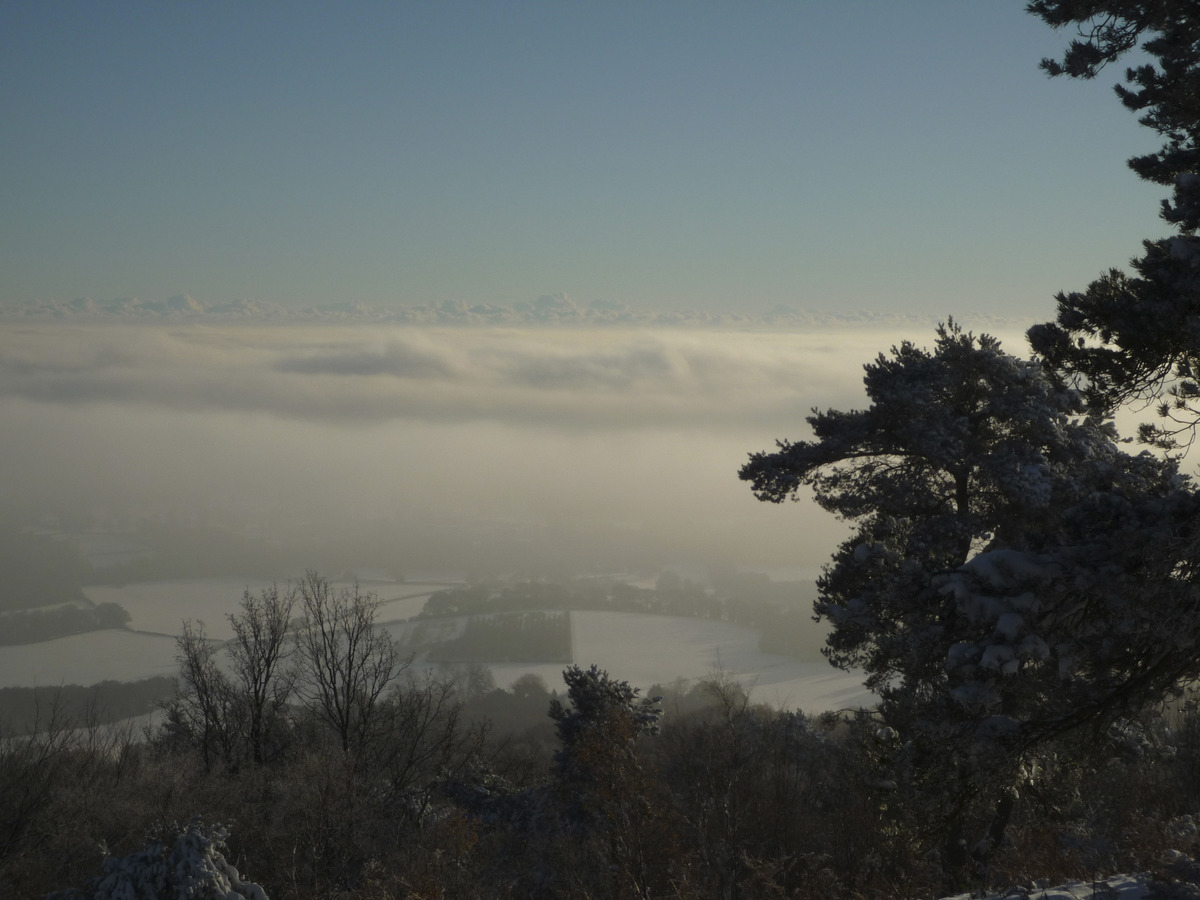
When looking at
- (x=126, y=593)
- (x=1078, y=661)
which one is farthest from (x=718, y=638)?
(x=126, y=593)

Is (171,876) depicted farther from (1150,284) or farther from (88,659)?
(88,659)

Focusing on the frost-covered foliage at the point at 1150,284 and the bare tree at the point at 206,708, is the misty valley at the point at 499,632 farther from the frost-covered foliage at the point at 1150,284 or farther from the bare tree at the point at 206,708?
the frost-covered foliage at the point at 1150,284

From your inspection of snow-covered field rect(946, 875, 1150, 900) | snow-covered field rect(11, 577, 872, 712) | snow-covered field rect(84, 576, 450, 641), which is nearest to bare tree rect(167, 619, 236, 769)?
snow-covered field rect(946, 875, 1150, 900)

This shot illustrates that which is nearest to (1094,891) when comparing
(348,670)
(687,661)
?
(348,670)

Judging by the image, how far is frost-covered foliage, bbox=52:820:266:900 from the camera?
13.1 m

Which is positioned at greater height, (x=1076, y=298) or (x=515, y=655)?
(x=1076, y=298)

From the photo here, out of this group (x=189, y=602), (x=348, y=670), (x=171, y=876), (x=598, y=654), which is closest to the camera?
(x=171, y=876)

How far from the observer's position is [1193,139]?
29.2 ft

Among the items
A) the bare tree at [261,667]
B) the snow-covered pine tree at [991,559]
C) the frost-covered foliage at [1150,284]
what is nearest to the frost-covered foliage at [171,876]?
the snow-covered pine tree at [991,559]

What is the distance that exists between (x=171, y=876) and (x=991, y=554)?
13.5 metres

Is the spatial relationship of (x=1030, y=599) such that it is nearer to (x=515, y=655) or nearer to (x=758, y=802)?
(x=758, y=802)

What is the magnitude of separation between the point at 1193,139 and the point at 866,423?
7014 millimetres

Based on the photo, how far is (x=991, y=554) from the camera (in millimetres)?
8031

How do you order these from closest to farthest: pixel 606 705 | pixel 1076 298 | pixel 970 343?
pixel 1076 298, pixel 970 343, pixel 606 705
